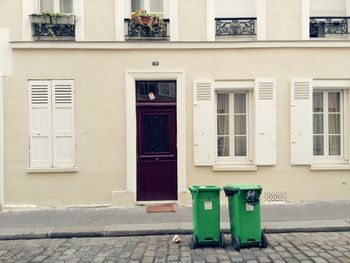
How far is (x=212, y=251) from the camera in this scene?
228 inches

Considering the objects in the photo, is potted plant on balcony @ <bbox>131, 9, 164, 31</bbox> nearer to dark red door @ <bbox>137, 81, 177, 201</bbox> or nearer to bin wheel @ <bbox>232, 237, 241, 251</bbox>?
dark red door @ <bbox>137, 81, 177, 201</bbox>

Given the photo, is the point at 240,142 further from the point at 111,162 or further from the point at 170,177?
the point at 111,162

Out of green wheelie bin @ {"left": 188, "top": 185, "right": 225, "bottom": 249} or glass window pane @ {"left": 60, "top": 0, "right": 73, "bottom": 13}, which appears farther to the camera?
glass window pane @ {"left": 60, "top": 0, "right": 73, "bottom": 13}

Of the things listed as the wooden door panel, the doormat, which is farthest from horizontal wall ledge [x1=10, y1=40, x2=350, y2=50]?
the doormat

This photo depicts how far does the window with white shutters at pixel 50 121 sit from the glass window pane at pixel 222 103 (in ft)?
12.0

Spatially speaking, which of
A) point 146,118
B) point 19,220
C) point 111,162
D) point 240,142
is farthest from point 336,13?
point 19,220

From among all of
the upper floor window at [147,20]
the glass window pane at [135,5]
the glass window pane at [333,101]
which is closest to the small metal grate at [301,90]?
the glass window pane at [333,101]

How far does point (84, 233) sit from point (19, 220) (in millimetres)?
1924

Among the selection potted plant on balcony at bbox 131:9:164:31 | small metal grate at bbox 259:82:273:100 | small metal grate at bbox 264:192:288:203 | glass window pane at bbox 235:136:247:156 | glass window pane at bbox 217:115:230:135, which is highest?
potted plant on balcony at bbox 131:9:164:31

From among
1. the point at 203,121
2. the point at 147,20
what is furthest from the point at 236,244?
Answer: the point at 147,20

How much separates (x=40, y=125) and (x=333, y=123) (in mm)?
7355

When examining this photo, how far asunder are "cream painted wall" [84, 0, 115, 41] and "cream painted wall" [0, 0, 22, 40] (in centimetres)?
156

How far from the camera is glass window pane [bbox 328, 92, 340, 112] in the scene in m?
9.34

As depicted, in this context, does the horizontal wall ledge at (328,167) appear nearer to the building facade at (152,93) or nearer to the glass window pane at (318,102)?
the building facade at (152,93)
